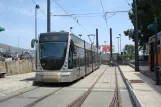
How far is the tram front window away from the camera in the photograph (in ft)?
61.5

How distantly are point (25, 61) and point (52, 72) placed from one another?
12.7 metres

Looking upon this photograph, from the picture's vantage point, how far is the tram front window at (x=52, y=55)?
61.5 feet

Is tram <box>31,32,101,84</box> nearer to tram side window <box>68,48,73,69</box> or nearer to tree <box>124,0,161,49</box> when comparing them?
tram side window <box>68,48,73,69</box>

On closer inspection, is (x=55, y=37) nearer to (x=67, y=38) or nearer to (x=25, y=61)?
(x=67, y=38)

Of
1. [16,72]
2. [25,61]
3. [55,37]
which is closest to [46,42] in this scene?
[55,37]

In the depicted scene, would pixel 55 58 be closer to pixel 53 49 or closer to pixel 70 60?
pixel 53 49

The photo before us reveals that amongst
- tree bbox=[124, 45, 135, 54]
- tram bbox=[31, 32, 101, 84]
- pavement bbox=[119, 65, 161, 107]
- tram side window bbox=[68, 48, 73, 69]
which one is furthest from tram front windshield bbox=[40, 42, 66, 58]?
tree bbox=[124, 45, 135, 54]

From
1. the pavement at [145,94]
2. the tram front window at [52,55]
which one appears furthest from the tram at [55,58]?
the pavement at [145,94]

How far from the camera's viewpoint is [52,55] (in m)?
18.9

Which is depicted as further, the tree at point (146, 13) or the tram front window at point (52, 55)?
the tree at point (146, 13)

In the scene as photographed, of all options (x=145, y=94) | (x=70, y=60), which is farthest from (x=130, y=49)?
(x=145, y=94)

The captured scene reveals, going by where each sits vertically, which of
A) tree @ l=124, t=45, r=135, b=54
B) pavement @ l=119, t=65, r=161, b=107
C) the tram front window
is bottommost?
pavement @ l=119, t=65, r=161, b=107

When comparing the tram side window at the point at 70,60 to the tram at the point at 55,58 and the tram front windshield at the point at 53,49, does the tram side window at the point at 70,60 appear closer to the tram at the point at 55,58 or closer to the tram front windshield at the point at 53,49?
the tram at the point at 55,58

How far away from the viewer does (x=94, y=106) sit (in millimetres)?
11477
